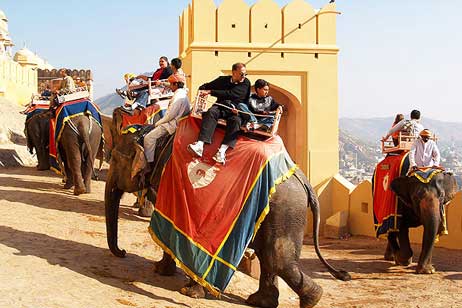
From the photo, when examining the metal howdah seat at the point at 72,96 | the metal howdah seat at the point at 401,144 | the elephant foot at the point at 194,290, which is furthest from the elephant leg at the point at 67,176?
the elephant foot at the point at 194,290

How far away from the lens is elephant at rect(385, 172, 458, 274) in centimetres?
944

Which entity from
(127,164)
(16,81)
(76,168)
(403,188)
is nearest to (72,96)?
(76,168)

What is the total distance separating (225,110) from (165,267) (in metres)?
1.85

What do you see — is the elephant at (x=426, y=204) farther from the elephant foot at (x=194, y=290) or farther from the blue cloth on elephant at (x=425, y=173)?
the elephant foot at (x=194, y=290)

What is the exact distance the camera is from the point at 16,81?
3397 centimetres

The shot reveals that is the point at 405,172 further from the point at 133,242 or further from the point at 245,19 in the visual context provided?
the point at 245,19

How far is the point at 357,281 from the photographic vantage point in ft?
30.5

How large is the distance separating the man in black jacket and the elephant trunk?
1.46m

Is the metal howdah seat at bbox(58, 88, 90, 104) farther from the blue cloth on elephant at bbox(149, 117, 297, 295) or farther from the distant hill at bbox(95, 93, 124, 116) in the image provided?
the distant hill at bbox(95, 93, 124, 116)

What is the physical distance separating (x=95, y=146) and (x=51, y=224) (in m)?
3.22

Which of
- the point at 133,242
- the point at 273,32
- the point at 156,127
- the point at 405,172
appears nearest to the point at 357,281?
the point at 405,172

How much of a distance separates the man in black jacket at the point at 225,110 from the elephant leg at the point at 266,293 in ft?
3.98

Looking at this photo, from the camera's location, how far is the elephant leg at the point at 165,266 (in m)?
6.88

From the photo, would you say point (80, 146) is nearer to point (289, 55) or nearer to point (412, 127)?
point (412, 127)
